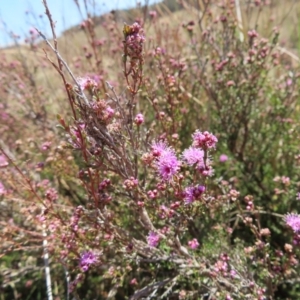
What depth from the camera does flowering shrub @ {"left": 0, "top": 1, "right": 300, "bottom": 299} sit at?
1.31 metres

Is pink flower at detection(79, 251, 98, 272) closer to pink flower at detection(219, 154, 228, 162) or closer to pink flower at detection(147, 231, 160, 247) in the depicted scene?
pink flower at detection(147, 231, 160, 247)

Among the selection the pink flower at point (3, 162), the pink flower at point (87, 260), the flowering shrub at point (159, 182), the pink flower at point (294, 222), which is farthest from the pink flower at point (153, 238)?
the pink flower at point (3, 162)

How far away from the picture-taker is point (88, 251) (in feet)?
5.49

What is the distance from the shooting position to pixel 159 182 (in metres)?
1.37

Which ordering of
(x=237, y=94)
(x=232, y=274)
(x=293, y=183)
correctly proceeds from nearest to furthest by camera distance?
(x=232, y=274) < (x=293, y=183) < (x=237, y=94)

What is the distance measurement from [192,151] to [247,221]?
1.24 ft

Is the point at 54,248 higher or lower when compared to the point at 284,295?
higher

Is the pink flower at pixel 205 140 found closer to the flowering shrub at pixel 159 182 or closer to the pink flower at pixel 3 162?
the flowering shrub at pixel 159 182

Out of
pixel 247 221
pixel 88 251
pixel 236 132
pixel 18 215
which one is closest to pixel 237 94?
pixel 236 132

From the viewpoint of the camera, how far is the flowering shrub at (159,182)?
1307 millimetres

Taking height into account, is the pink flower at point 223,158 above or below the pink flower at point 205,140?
below

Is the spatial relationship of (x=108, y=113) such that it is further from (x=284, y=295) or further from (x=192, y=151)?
(x=284, y=295)

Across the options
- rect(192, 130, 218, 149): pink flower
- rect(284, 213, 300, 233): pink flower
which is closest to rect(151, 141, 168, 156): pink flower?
rect(192, 130, 218, 149): pink flower

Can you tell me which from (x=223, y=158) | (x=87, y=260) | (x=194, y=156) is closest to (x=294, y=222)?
(x=194, y=156)
